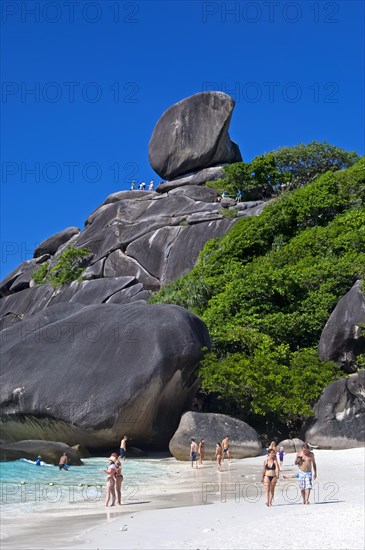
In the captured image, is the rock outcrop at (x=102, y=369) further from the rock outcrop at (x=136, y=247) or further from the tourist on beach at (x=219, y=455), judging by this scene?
the tourist on beach at (x=219, y=455)

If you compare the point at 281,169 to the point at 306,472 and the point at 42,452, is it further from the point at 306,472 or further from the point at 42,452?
the point at 306,472

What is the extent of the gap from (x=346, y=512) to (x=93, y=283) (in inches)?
1157

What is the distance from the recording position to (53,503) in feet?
44.5

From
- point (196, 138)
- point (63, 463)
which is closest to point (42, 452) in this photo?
point (63, 463)

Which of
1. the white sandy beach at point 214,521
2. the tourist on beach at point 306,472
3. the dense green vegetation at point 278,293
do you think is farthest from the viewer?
the dense green vegetation at point 278,293

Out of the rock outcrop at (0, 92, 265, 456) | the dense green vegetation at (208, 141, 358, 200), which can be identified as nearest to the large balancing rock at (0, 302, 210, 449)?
the rock outcrop at (0, 92, 265, 456)

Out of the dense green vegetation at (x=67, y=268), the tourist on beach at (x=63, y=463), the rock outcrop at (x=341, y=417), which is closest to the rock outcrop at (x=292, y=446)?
the rock outcrop at (x=341, y=417)

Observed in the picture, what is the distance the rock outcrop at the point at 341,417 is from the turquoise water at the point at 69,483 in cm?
454

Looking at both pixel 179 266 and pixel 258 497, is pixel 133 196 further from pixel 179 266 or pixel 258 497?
pixel 258 497

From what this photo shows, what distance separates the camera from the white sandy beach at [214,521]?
8.73 metres

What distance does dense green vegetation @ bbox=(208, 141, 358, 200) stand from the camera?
43844 millimetres

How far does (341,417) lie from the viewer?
20.7 meters

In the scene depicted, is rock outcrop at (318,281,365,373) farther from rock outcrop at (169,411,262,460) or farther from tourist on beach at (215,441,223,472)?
tourist on beach at (215,441,223,472)

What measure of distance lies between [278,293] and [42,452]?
12514mm
